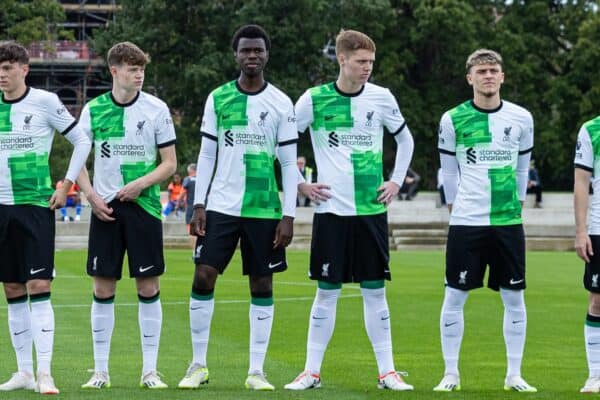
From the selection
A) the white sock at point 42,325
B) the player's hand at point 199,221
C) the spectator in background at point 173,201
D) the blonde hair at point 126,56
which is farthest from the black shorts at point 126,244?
the spectator in background at point 173,201

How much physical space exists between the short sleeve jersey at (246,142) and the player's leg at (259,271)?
0.11m

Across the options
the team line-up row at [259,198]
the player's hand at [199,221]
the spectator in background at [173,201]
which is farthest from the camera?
the spectator in background at [173,201]

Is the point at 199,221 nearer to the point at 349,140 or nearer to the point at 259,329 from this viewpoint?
the point at 259,329

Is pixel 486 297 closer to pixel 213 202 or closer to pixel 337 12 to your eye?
pixel 213 202

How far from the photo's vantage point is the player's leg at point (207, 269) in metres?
10.4

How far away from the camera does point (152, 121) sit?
10.6 m

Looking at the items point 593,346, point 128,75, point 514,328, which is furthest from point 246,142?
point 593,346

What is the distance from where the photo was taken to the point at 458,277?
34.8ft

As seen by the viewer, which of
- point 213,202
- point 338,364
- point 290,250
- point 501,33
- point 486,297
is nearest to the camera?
point 213,202

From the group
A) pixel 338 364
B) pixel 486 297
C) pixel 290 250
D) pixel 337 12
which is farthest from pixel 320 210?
pixel 337 12

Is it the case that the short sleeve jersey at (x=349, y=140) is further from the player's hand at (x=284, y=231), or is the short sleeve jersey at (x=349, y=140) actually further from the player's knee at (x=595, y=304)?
the player's knee at (x=595, y=304)

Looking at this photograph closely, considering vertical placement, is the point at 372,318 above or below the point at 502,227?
below

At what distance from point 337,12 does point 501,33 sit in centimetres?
821

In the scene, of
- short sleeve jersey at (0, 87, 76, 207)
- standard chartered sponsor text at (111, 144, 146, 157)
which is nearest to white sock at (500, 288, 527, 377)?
standard chartered sponsor text at (111, 144, 146, 157)
